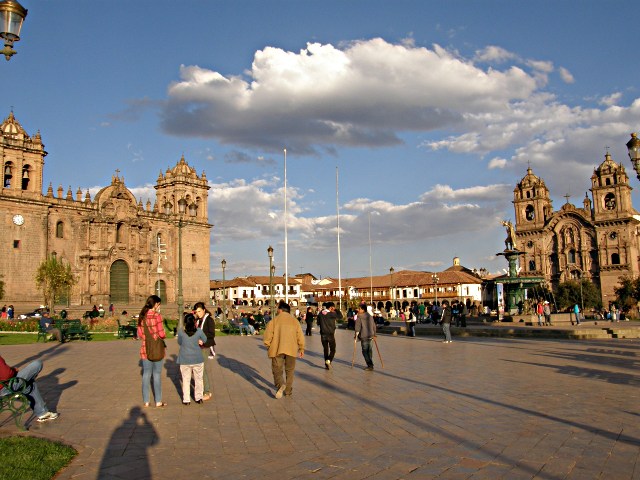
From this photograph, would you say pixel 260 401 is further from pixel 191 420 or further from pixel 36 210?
pixel 36 210

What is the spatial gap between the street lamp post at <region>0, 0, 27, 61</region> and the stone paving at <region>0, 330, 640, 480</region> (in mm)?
5034

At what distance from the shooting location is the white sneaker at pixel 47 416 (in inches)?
305

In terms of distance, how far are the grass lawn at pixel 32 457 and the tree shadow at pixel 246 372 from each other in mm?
4543

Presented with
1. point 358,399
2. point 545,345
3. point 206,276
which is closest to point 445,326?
point 545,345

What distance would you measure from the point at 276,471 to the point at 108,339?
2258 centimetres

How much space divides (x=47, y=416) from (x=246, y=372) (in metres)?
6.09

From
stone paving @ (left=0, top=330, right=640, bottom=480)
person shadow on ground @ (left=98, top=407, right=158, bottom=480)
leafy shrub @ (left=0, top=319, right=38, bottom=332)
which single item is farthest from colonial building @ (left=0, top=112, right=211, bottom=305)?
person shadow on ground @ (left=98, top=407, right=158, bottom=480)


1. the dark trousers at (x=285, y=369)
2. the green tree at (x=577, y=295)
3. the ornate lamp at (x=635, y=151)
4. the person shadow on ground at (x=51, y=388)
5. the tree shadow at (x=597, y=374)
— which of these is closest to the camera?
the person shadow on ground at (x=51, y=388)

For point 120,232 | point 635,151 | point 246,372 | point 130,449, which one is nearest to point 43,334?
point 246,372

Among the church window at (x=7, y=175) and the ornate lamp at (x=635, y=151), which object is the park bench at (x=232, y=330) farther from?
the church window at (x=7, y=175)

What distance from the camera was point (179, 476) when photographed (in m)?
5.36

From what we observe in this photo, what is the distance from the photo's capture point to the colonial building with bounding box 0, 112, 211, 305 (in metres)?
46.7

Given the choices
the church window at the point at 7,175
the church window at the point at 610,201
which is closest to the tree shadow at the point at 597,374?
the church window at the point at 7,175

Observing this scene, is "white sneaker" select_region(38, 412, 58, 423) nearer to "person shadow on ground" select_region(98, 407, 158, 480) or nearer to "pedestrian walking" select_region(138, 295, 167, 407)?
"person shadow on ground" select_region(98, 407, 158, 480)
